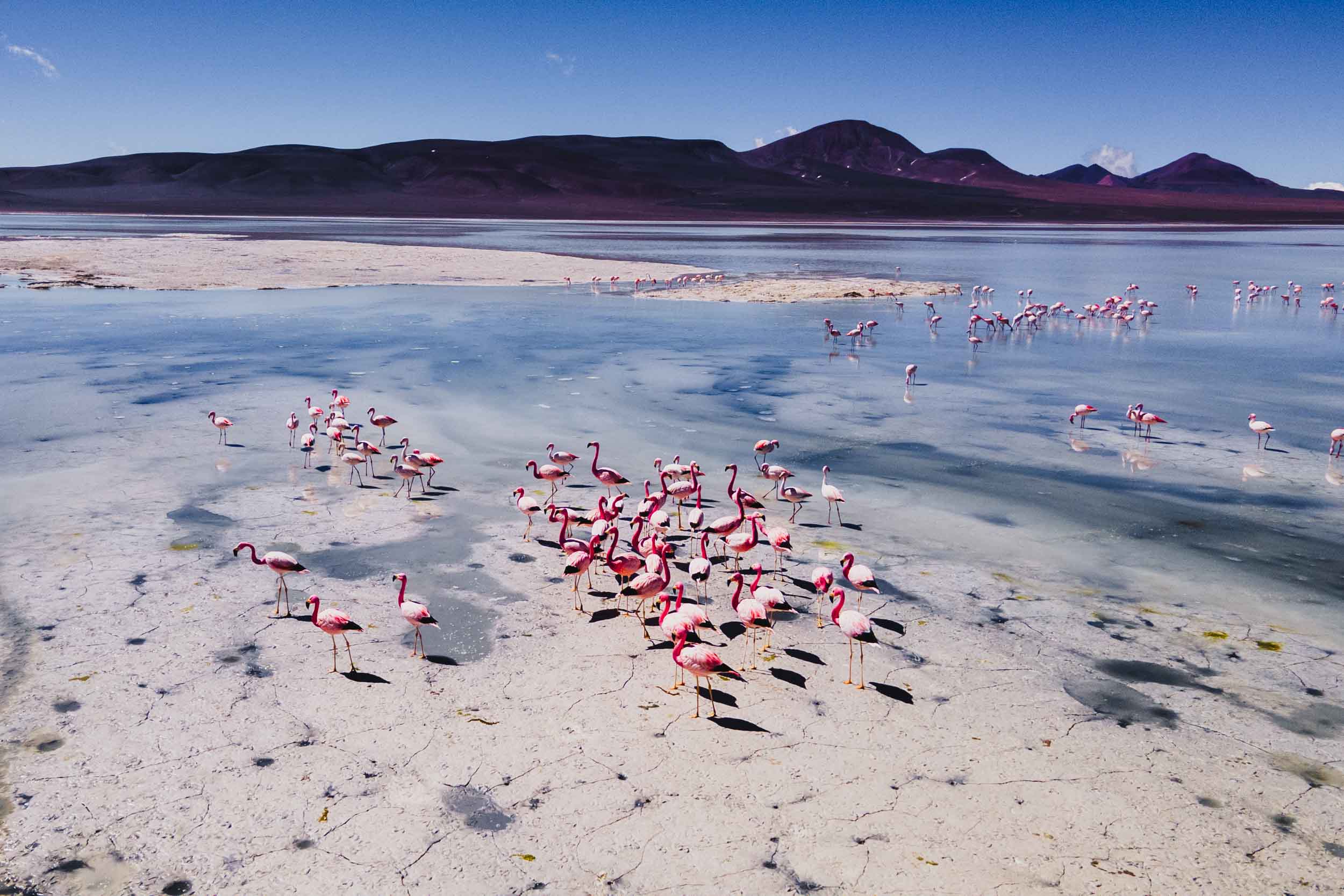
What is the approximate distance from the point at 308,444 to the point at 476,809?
743 cm

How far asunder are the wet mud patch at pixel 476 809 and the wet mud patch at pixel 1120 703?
3.89 metres

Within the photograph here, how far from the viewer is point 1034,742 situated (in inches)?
227

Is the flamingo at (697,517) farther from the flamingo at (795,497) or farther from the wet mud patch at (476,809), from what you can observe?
the wet mud patch at (476,809)

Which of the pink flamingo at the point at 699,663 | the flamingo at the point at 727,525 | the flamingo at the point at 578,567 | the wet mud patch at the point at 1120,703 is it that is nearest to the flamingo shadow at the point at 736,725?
the pink flamingo at the point at 699,663

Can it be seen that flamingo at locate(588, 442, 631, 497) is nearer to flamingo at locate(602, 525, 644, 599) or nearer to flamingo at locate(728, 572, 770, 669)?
flamingo at locate(602, 525, 644, 599)

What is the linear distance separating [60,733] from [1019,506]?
8844mm

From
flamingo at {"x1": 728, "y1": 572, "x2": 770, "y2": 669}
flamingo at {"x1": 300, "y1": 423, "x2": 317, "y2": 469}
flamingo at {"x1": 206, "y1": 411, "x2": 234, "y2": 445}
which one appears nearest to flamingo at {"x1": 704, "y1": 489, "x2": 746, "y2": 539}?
flamingo at {"x1": 728, "y1": 572, "x2": 770, "y2": 669}

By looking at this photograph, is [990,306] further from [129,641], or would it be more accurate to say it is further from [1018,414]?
[129,641]

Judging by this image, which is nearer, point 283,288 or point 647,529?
point 647,529

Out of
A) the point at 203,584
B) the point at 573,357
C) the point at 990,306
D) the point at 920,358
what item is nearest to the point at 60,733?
the point at 203,584

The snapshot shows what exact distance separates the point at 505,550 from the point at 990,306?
25.1 m

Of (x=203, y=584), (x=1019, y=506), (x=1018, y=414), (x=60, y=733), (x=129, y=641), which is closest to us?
(x=60, y=733)

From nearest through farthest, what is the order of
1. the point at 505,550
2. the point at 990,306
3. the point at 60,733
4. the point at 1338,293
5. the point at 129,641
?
the point at 60,733, the point at 129,641, the point at 505,550, the point at 990,306, the point at 1338,293

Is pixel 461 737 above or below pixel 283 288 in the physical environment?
below
